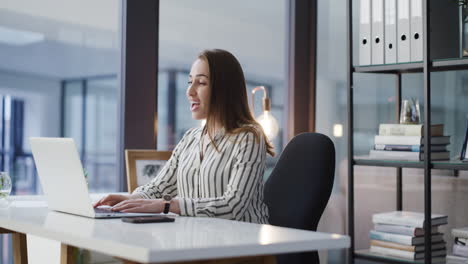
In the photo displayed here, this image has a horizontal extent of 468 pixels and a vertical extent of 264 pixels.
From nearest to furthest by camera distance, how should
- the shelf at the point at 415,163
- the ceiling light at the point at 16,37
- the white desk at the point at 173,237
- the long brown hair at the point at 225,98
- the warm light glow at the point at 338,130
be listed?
the white desk at the point at 173,237
the long brown hair at the point at 225,98
the shelf at the point at 415,163
the ceiling light at the point at 16,37
the warm light glow at the point at 338,130

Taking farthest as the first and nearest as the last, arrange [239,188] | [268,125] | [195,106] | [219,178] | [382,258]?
[268,125]
[382,258]
[195,106]
[219,178]
[239,188]

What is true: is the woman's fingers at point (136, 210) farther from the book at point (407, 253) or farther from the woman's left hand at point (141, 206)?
the book at point (407, 253)

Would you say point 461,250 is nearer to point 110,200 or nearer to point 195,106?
point 195,106

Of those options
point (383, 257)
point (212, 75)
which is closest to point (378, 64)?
point (383, 257)

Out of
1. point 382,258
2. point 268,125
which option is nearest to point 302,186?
point 382,258

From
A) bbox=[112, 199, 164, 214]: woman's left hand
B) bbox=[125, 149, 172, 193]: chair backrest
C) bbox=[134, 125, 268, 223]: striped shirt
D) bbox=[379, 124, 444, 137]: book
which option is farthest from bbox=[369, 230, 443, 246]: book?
bbox=[112, 199, 164, 214]: woman's left hand

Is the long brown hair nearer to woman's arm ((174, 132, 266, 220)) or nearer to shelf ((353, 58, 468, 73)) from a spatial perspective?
woman's arm ((174, 132, 266, 220))

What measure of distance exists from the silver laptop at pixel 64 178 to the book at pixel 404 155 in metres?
1.42

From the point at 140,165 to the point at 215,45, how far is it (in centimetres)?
106

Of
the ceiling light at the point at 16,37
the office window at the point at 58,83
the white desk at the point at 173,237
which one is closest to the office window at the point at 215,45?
the office window at the point at 58,83

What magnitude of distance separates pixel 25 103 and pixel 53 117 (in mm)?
161

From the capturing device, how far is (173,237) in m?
1.41

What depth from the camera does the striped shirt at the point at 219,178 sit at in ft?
6.27

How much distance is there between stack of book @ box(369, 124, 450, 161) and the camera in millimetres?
2799
